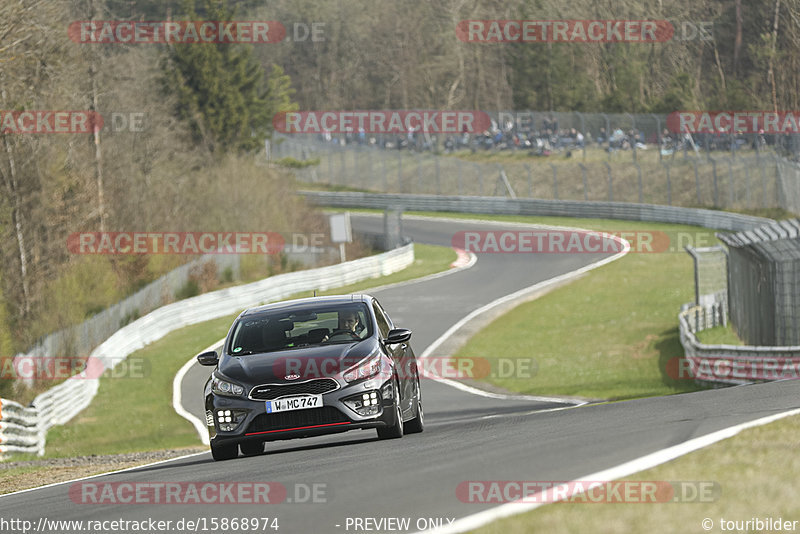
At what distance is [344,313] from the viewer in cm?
1216

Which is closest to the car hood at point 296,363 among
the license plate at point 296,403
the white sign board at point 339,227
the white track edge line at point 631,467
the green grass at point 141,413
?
the license plate at point 296,403

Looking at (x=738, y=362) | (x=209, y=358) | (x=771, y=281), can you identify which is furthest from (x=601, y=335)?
(x=209, y=358)

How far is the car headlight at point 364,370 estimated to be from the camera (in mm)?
10977

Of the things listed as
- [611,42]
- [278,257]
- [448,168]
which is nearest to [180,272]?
[278,257]

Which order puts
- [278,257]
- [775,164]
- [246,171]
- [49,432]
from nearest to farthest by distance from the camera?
[49,432] → [775,164] → [278,257] → [246,171]

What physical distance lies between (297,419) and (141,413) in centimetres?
1464

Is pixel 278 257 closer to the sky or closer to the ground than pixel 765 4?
closer to the ground

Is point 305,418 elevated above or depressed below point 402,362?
below

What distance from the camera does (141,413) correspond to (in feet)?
80.9

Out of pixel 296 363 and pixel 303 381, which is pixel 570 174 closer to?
pixel 296 363

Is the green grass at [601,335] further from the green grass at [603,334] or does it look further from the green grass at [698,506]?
the green grass at [698,506]

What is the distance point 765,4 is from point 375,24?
174 ft

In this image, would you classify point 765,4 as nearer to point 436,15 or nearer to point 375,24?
point 436,15

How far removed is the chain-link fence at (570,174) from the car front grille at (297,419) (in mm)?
35731
